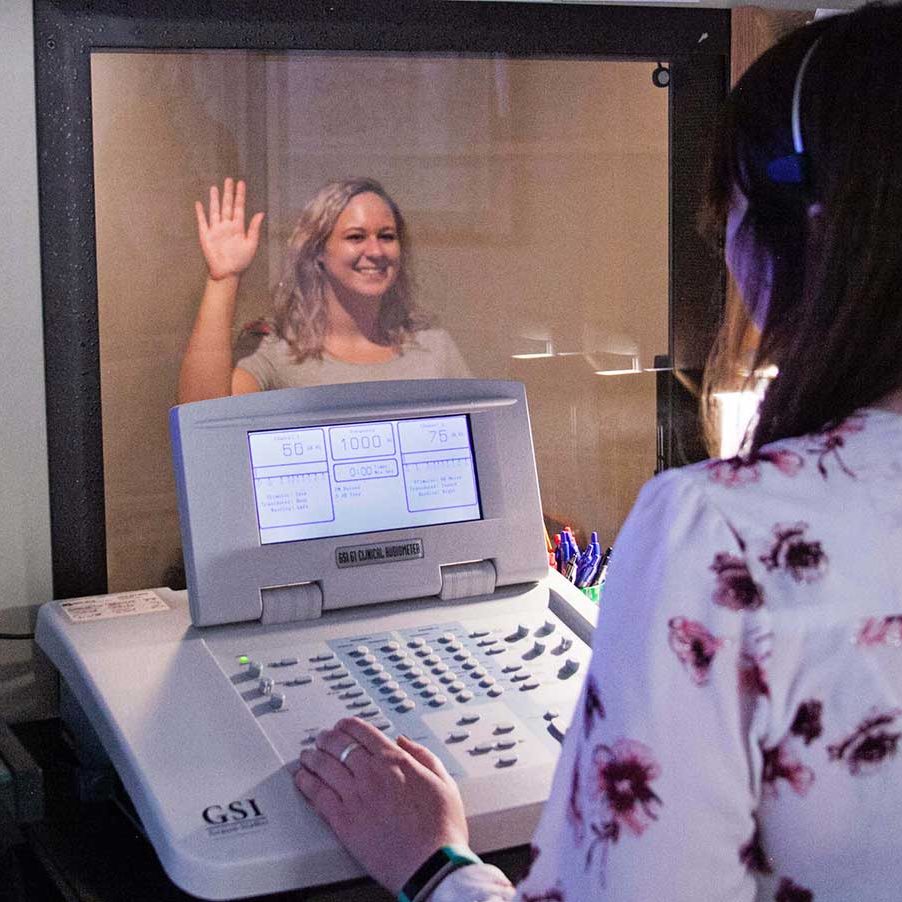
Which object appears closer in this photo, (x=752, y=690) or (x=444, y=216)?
(x=752, y=690)

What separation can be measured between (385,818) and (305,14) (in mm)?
870

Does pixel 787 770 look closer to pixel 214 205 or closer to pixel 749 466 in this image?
pixel 749 466

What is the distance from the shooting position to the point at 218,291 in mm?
1372

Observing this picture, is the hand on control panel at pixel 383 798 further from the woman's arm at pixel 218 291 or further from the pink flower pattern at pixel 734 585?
the woman's arm at pixel 218 291

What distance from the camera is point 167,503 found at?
1.39 m

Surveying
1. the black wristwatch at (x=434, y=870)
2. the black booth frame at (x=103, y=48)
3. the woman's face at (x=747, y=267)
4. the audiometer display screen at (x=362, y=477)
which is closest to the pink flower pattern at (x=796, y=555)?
the woman's face at (x=747, y=267)

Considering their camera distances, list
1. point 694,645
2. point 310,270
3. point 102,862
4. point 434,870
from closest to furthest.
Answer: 1. point 694,645
2. point 434,870
3. point 102,862
4. point 310,270

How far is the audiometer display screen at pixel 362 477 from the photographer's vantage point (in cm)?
119

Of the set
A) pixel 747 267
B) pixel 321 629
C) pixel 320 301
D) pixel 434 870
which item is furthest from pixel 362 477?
pixel 747 267

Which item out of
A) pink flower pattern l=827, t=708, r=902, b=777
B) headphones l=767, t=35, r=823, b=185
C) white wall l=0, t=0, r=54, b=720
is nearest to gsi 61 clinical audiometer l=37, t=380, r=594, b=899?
white wall l=0, t=0, r=54, b=720

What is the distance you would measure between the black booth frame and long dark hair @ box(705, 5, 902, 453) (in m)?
0.64

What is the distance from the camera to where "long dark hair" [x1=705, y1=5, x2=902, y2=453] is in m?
0.65

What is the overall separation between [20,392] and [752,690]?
3.08ft

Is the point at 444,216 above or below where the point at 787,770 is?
above
